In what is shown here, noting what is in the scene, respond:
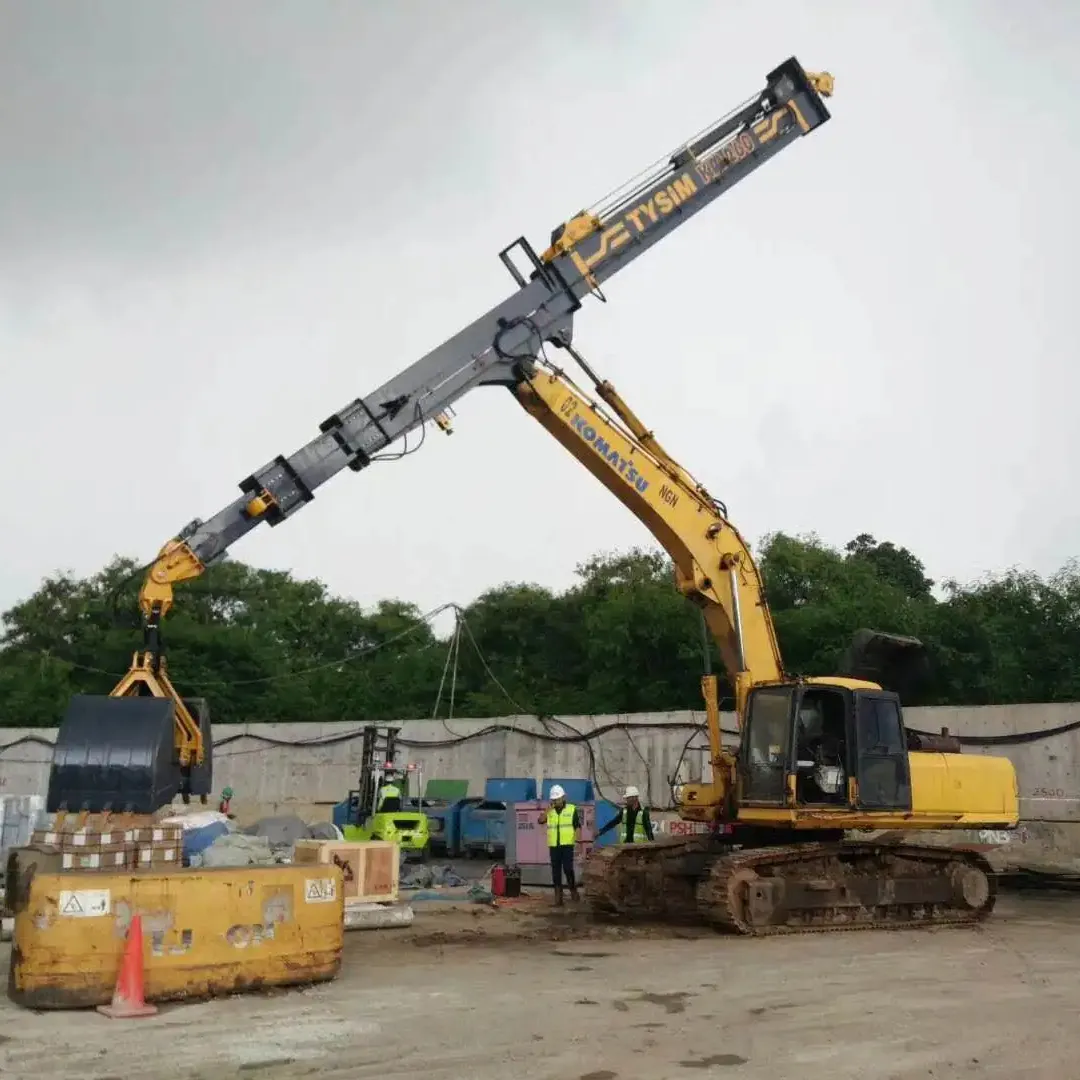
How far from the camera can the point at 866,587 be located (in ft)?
117

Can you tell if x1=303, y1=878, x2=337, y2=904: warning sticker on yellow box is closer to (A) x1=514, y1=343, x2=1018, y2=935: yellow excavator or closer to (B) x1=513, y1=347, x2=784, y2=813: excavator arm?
(A) x1=514, y1=343, x2=1018, y2=935: yellow excavator

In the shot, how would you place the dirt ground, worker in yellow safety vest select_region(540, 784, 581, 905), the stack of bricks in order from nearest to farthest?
the dirt ground → the stack of bricks → worker in yellow safety vest select_region(540, 784, 581, 905)

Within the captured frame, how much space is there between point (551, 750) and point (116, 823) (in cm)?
1403

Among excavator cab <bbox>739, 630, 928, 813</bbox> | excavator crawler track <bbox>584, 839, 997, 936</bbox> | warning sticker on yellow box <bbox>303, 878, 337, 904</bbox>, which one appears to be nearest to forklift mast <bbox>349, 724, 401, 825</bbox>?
excavator crawler track <bbox>584, 839, 997, 936</bbox>

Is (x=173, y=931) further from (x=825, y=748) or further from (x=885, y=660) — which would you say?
(x=885, y=660)

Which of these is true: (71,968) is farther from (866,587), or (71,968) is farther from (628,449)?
(866,587)

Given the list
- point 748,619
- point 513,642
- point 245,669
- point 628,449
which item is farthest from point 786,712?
point 245,669

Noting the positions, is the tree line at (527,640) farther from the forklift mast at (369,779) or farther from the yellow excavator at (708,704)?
the yellow excavator at (708,704)

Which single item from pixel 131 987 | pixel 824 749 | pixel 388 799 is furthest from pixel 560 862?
pixel 131 987

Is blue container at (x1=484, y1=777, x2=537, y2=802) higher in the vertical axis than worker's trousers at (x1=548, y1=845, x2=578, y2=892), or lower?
higher

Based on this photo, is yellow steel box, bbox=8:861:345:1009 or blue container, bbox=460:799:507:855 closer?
yellow steel box, bbox=8:861:345:1009

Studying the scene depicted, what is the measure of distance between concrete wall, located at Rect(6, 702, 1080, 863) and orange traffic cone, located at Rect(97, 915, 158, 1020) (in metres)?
11.6

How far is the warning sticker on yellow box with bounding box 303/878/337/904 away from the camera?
8312mm

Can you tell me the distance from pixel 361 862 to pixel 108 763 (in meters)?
3.16
